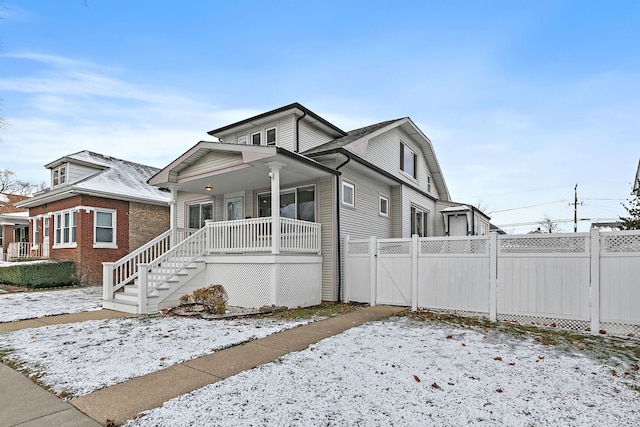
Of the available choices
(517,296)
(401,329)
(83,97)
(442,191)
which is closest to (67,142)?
(83,97)

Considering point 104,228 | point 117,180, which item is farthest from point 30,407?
point 117,180

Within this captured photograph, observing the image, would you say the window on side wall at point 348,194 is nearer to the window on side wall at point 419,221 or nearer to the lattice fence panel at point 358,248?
the lattice fence panel at point 358,248

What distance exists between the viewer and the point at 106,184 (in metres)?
16.7

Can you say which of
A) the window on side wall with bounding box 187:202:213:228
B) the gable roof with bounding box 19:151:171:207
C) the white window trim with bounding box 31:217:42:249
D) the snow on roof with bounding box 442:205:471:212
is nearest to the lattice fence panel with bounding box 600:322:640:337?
the snow on roof with bounding box 442:205:471:212

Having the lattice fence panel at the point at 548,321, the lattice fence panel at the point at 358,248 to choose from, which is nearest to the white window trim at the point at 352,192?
the lattice fence panel at the point at 358,248

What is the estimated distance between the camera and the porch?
892 centimetres

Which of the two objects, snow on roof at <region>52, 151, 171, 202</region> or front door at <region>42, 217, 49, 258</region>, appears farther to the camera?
front door at <region>42, 217, 49, 258</region>

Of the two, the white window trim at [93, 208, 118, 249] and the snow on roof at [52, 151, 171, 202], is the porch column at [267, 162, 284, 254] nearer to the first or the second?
the snow on roof at [52, 151, 171, 202]

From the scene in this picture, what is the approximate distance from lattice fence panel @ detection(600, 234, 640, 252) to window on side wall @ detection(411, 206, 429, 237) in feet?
28.1

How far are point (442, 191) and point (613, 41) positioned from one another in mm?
9656

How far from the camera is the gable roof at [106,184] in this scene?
627 inches

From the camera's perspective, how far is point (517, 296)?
7.28 meters

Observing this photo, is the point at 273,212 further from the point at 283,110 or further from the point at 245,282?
the point at 283,110

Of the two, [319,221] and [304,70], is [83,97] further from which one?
[319,221]
